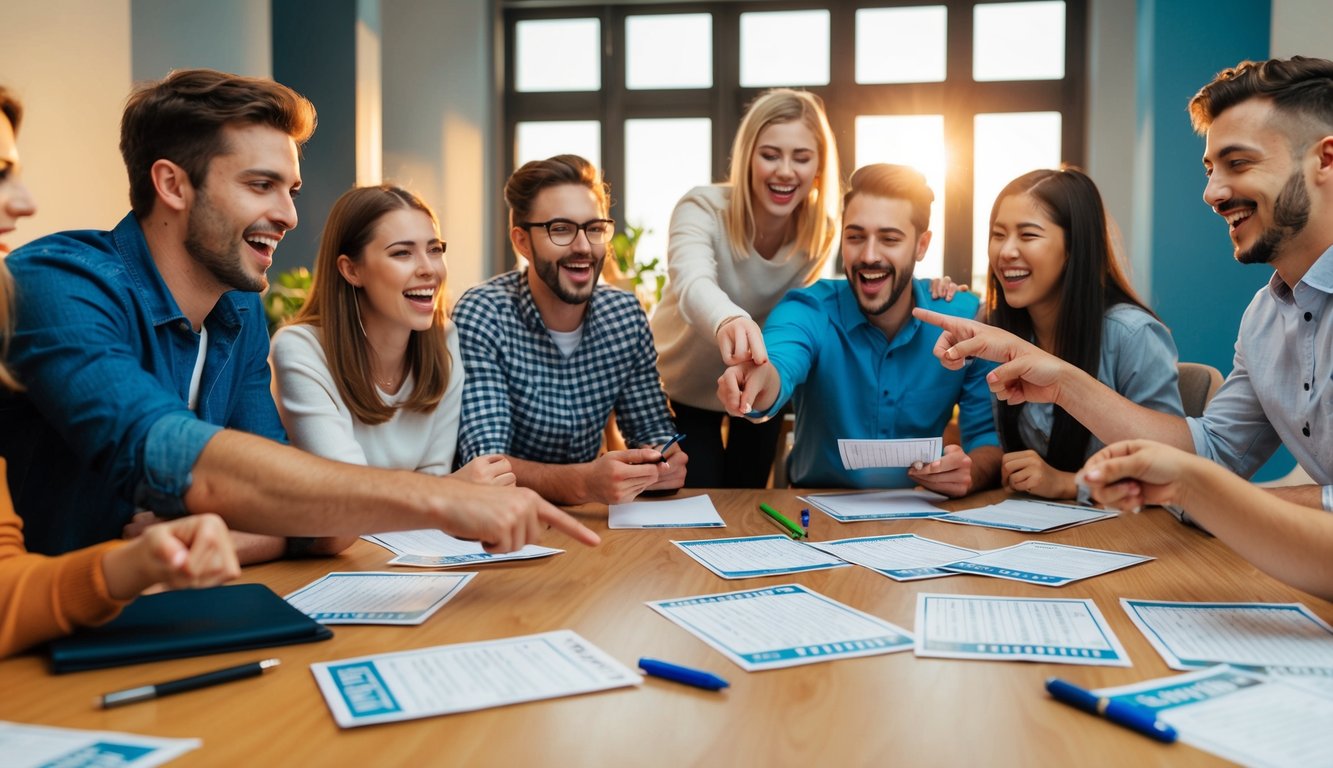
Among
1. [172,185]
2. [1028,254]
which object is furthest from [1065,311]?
[172,185]

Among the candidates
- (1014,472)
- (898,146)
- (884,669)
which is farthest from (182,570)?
(898,146)

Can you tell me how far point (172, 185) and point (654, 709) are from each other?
46.9 inches

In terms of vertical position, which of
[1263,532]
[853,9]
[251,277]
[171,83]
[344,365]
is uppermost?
[853,9]

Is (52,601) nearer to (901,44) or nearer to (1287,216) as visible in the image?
(1287,216)

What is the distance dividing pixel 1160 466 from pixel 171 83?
1.56 m

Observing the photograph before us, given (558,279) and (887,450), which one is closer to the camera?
(887,450)

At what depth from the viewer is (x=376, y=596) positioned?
3.99 feet

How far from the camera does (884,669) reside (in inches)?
37.9

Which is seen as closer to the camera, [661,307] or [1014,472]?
[1014,472]

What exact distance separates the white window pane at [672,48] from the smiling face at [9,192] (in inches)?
217

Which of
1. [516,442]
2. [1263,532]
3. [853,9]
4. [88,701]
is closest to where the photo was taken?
[88,701]

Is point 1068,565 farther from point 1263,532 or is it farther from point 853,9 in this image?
point 853,9

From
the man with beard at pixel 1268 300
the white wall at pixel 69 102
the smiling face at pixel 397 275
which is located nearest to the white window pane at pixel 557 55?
the white wall at pixel 69 102

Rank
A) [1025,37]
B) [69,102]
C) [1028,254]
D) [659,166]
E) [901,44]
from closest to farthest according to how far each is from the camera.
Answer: [1028,254]
[69,102]
[1025,37]
[901,44]
[659,166]
